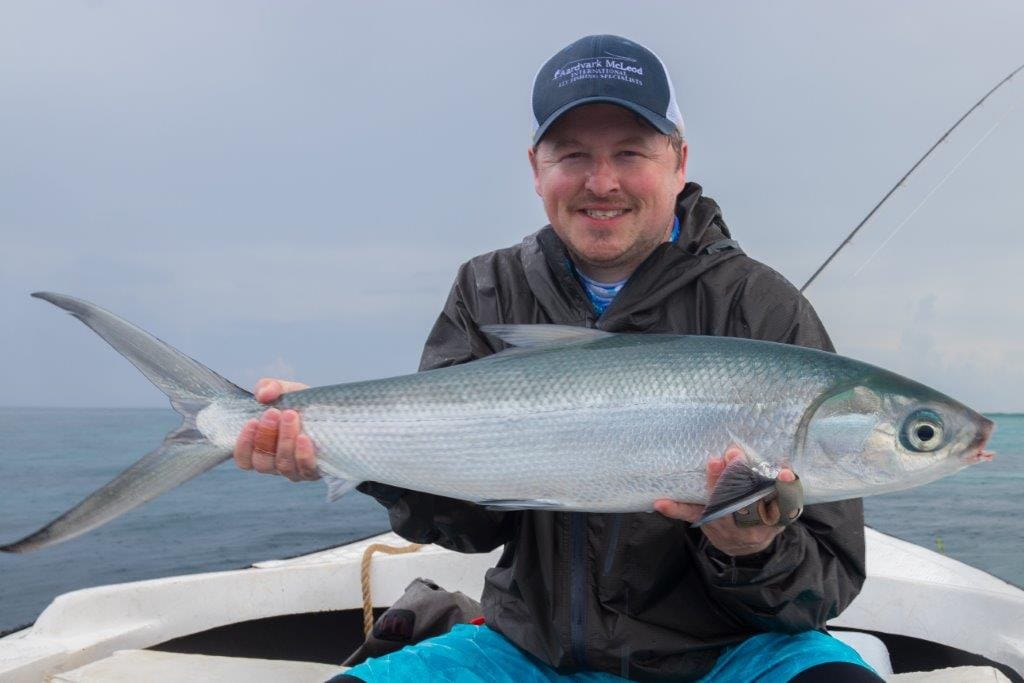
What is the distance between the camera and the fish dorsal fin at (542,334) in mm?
2928

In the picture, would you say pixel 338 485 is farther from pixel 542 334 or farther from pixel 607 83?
pixel 607 83

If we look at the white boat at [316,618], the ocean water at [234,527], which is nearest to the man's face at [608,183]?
the white boat at [316,618]

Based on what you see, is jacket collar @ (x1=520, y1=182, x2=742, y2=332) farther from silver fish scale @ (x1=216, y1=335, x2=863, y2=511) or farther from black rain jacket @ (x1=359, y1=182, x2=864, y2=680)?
silver fish scale @ (x1=216, y1=335, x2=863, y2=511)

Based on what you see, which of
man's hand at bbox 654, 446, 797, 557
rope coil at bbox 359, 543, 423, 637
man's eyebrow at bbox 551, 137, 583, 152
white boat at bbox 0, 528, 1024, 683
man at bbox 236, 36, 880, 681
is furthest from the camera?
rope coil at bbox 359, 543, 423, 637

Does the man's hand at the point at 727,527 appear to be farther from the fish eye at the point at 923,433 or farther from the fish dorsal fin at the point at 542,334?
the fish dorsal fin at the point at 542,334

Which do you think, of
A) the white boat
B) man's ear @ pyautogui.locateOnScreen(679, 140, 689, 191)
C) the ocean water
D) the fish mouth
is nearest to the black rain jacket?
man's ear @ pyautogui.locateOnScreen(679, 140, 689, 191)

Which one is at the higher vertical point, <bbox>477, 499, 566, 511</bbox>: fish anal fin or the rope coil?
<bbox>477, 499, 566, 511</bbox>: fish anal fin

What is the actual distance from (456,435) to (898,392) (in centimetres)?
142

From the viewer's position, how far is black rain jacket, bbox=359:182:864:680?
2.77 metres

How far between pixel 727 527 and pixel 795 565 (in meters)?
0.32

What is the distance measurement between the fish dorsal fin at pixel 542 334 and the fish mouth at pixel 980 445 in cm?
119

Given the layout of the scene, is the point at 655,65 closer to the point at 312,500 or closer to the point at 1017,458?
the point at 312,500

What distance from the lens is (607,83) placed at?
317 cm

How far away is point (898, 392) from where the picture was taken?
2.60m
